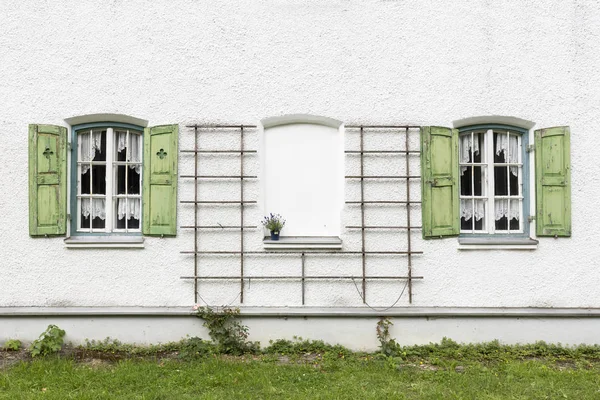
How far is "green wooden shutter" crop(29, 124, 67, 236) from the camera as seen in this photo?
5605 millimetres

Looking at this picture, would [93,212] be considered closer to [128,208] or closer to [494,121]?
[128,208]

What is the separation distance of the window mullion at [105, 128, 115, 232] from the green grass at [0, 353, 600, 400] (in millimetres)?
1695

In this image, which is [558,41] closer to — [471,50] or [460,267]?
[471,50]

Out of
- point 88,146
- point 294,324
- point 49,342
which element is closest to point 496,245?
point 294,324

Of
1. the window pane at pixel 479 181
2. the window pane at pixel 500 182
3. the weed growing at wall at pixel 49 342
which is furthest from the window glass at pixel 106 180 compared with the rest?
the window pane at pixel 500 182

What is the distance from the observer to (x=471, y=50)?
5758 mm

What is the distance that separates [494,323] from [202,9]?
5.30m

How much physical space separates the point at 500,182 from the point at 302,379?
3.53m

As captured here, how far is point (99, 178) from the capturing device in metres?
5.85

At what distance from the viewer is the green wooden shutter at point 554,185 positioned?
5.66 m

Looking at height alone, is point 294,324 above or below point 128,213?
below

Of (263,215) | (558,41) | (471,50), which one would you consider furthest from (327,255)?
(558,41)

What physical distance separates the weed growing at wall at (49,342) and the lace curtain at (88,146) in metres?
1.95

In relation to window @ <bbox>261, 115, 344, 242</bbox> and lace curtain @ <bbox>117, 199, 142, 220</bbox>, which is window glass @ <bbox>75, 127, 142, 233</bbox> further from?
window @ <bbox>261, 115, 344, 242</bbox>
